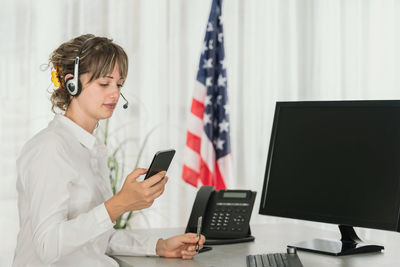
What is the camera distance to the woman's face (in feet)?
5.60

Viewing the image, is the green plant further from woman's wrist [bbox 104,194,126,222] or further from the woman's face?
woman's wrist [bbox 104,194,126,222]

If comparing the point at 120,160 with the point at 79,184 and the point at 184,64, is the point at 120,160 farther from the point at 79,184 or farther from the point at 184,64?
the point at 79,184

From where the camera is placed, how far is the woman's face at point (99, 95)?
1706mm

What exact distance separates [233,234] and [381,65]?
9.81 feet

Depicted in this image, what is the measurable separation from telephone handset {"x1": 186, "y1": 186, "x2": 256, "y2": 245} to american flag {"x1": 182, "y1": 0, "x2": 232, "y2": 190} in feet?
5.50

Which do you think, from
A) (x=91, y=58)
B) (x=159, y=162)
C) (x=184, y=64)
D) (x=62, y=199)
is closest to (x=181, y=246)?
(x=159, y=162)

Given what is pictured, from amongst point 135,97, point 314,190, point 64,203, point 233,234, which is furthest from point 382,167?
point 135,97

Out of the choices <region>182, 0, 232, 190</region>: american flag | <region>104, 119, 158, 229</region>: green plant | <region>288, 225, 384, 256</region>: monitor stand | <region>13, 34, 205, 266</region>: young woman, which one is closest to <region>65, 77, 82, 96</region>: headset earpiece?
<region>13, 34, 205, 266</region>: young woman

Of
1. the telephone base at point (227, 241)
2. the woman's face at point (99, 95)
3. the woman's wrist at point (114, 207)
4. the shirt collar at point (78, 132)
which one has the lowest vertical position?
the telephone base at point (227, 241)

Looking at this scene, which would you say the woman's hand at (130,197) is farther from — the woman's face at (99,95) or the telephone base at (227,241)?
the telephone base at (227,241)

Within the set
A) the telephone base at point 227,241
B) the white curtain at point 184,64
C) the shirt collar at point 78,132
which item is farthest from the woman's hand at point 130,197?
the white curtain at point 184,64

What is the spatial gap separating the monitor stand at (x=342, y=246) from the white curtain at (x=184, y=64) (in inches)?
78.3

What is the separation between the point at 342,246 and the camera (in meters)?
1.84

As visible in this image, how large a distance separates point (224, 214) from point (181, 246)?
1.07 feet
